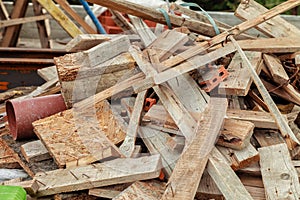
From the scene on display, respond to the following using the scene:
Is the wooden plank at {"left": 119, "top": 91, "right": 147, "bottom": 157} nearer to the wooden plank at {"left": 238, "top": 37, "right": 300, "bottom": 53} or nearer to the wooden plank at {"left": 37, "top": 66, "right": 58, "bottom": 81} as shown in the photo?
the wooden plank at {"left": 238, "top": 37, "right": 300, "bottom": 53}

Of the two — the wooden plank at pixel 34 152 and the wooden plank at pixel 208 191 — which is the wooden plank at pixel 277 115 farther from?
the wooden plank at pixel 34 152

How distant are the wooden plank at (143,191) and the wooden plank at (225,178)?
13.4 inches

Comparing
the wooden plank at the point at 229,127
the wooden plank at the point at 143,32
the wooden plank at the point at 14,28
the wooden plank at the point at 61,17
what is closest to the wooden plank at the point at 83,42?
the wooden plank at the point at 143,32

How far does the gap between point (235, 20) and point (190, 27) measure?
10.9 feet

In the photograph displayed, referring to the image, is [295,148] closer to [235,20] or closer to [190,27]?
[190,27]

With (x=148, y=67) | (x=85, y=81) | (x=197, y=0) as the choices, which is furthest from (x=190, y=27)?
(x=197, y=0)

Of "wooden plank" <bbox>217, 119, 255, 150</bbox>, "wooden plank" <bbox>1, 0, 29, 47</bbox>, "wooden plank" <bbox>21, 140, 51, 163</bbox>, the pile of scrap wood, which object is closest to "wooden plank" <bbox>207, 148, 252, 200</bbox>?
the pile of scrap wood

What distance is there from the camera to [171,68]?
11.4 feet

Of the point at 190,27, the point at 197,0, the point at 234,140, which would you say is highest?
the point at 190,27

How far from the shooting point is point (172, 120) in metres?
3.29

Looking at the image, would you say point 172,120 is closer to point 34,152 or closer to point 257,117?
point 257,117

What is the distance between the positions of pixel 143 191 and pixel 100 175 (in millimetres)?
292

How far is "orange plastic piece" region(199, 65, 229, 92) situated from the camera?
3477mm

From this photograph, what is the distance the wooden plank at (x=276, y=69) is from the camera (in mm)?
3598
